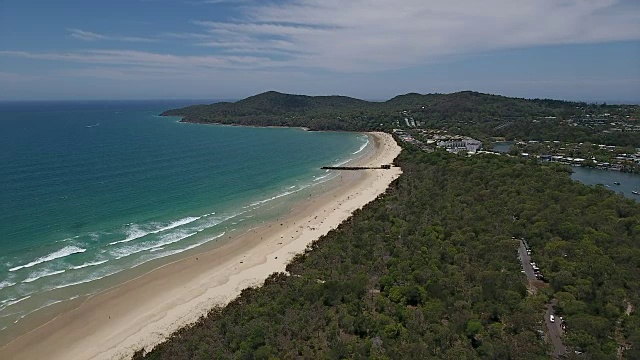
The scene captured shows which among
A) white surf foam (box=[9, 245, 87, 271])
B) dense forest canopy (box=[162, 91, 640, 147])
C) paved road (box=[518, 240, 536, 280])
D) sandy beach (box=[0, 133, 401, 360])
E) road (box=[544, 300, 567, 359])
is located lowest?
sandy beach (box=[0, 133, 401, 360])

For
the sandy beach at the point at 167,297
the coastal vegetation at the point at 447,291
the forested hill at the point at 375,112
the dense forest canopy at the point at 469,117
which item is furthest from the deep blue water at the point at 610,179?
the forested hill at the point at 375,112

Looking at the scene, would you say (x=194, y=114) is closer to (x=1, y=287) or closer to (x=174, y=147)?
(x=174, y=147)

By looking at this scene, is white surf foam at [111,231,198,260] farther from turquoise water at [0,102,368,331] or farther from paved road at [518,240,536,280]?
paved road at [518,240,536,280]

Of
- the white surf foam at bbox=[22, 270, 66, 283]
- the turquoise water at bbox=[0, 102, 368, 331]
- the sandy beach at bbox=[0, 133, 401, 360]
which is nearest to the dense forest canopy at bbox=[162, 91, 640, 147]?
the turquoise water at bbox=[0, 102, 368, 331]

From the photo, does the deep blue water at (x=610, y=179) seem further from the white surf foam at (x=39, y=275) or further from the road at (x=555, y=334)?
the white surf foam at (x=39, y=275)

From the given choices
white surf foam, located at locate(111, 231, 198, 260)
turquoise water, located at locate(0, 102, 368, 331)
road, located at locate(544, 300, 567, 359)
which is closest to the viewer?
road, located at locate(544, 300, 567, 359)

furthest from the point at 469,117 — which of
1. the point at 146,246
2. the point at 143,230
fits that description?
the point at 146,246
